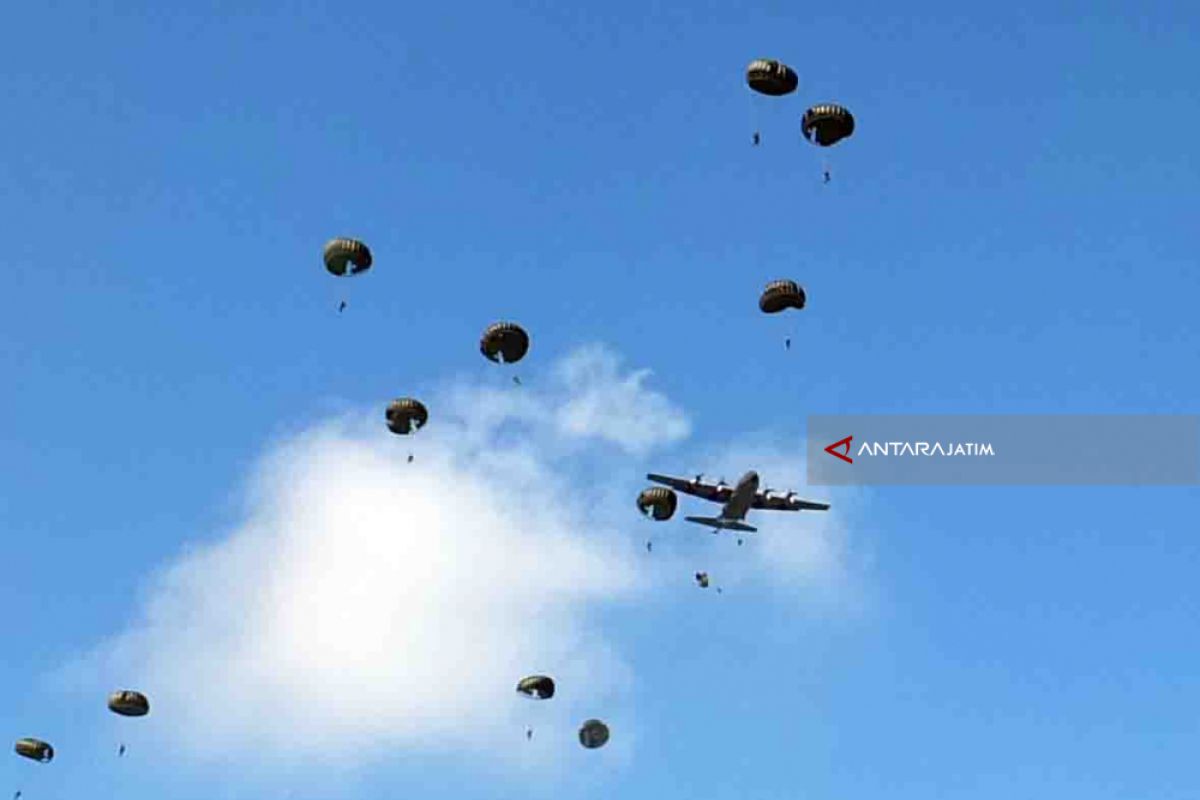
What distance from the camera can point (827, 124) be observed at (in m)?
109

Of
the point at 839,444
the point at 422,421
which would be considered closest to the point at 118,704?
the point at 422,421

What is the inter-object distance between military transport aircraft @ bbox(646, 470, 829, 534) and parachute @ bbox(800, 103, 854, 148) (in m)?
28.8

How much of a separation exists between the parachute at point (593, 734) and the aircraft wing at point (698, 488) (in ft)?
73.6

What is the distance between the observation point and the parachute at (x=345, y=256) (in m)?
112

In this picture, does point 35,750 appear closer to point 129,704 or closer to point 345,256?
point 129,704

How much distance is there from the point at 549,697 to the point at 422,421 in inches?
941

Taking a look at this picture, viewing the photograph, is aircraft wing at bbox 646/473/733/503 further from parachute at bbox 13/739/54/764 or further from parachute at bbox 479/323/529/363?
parachute at bbox 13/739/54/764

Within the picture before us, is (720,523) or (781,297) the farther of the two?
(720,523)

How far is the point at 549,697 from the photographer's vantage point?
380 ft

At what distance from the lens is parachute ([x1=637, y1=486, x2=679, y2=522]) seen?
120062 mm

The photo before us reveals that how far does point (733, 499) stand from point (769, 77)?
119 feet

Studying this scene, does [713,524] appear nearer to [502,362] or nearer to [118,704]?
[502,362]

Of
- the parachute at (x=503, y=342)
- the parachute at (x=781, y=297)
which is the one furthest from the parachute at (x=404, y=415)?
the parachute at (x=781, y=297)

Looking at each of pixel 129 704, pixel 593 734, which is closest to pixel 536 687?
pixel 593 734
